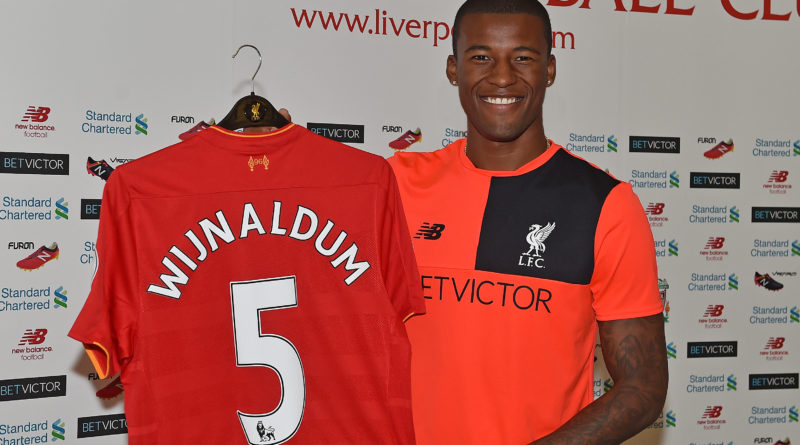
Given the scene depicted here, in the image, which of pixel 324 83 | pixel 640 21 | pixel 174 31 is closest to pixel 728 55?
pixel 640 21

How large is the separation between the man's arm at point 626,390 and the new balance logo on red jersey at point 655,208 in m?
2.16

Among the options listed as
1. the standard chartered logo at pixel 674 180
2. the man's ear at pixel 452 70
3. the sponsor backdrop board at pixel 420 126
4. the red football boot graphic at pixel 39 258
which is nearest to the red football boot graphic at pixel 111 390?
the sponsor backdrop board at pixel 420 126

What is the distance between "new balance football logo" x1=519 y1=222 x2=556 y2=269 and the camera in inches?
60.9

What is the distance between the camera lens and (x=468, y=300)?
1.55 metres

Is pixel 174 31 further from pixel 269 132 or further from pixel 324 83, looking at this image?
pixel 269 132

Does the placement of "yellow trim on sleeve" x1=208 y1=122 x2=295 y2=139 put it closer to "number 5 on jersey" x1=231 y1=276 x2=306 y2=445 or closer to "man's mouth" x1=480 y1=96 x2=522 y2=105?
"number 5 on jersey" x1=231 y1=276 x2=306 y2=445

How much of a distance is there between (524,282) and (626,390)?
30cm

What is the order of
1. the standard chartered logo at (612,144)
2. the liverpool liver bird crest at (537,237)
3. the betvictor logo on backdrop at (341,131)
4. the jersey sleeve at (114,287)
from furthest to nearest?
the standard chartered logo at (612,144) → the betvictor logo on backdrop at (341,131) → the liverpool liver bird crest at (537,237) → the jersey sleeve at (114,287)

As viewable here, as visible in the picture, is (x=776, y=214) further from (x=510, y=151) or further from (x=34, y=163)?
(x=34, y=163)

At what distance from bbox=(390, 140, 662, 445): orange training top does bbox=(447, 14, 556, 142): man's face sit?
0.36 ft

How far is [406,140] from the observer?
3314 mm

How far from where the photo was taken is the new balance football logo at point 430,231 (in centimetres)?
163

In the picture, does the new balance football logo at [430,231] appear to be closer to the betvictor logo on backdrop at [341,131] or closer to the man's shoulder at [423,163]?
the man's shoulder at [423,163]

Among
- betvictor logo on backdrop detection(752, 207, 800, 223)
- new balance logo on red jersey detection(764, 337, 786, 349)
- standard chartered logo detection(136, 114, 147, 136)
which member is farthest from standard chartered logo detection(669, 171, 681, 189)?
standard chartered logo detection(136, 114, 147, 136)
